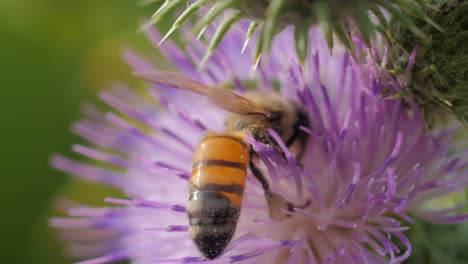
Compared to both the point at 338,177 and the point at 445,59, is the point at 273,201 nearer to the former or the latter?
the point at 338,177

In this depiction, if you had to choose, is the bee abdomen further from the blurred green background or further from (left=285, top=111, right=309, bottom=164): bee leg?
the blurred green background

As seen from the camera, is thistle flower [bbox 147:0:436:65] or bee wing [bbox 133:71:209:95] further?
bee wing [bbox 133:71:209:95]

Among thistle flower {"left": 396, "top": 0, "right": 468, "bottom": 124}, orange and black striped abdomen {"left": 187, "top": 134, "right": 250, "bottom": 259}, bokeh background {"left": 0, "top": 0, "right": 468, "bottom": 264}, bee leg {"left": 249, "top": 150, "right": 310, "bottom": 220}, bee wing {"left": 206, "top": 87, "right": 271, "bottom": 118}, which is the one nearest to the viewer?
thistle flower {"left": 396, "top": 0, "right": 468, "bottom": 124}

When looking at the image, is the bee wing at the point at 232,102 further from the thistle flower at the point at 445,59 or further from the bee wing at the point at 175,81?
the thistle flower at the point at 445,59

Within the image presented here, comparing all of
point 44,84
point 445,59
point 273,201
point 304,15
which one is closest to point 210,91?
point 273,201

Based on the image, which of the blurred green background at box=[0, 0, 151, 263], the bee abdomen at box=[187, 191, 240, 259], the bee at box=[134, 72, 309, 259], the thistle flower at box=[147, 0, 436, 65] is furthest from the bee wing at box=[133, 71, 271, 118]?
the blurred green background at box=[0, 0, 151, 263]

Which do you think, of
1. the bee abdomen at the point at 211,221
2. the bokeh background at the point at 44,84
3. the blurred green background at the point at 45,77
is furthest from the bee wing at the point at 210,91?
the blurred green background at the point at 45,77

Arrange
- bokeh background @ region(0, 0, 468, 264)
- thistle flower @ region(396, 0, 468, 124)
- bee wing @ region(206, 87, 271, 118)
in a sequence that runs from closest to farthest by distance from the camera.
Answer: thistle flower @ region(396, 0, 468, 124), bee wing @ region(206, 87, 271, 118), bokeh background @ region(0, 0, 468, 264)
